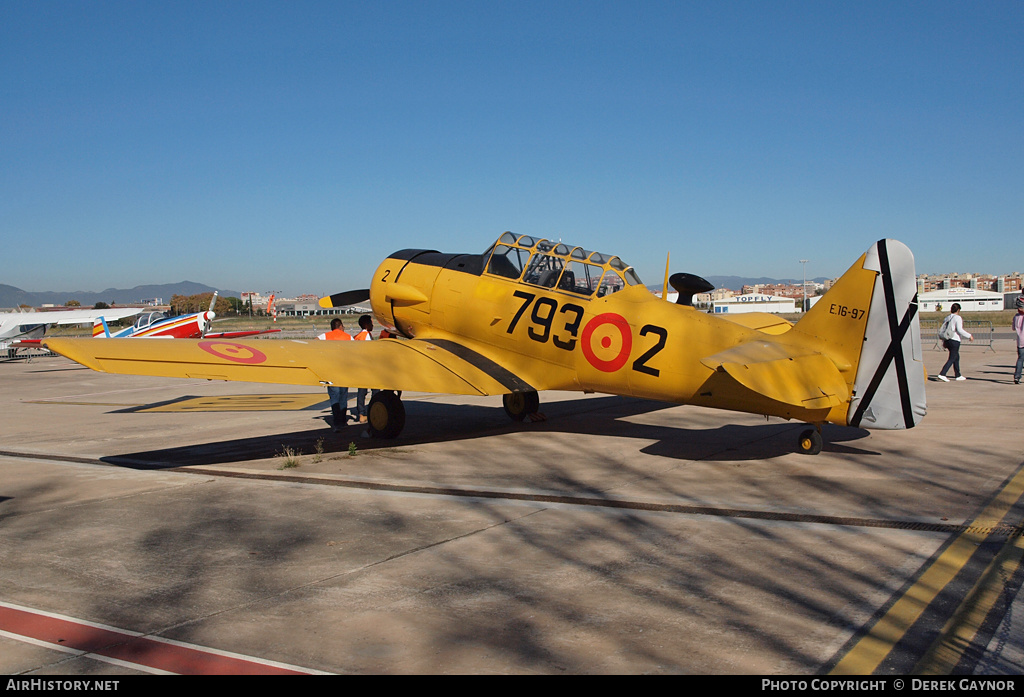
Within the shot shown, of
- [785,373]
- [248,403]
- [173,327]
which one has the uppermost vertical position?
[785,373]

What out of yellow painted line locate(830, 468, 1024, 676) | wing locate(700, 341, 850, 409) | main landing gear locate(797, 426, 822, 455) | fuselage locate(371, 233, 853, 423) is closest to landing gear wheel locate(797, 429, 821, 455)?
main landing gear locate(797, 426, 822, 455)

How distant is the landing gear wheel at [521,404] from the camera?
12.5 meters

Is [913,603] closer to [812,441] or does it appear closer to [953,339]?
[812,441]

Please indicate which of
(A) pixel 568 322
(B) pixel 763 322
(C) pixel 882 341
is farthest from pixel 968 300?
(A) pixel 568 322

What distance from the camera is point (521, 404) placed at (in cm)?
1250

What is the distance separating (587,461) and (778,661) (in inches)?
216

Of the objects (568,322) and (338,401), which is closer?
(568,322)

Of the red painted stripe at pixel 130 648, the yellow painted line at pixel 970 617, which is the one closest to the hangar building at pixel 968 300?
the yellow painted line at pixel 970 617

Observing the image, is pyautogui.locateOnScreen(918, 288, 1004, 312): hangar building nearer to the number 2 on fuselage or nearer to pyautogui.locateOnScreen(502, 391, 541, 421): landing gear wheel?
pyautogui.locateOnScreen(502, 391, 541, 421): landing gear wheel

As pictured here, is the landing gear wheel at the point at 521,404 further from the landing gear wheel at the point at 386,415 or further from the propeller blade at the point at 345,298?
the propeller blade at the point at 345,298

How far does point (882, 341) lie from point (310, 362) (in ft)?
22.9

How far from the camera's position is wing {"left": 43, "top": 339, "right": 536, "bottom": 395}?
318 inches

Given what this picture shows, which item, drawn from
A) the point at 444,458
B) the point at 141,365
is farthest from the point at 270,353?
the point at 444,458

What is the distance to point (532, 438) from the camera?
11.0m
